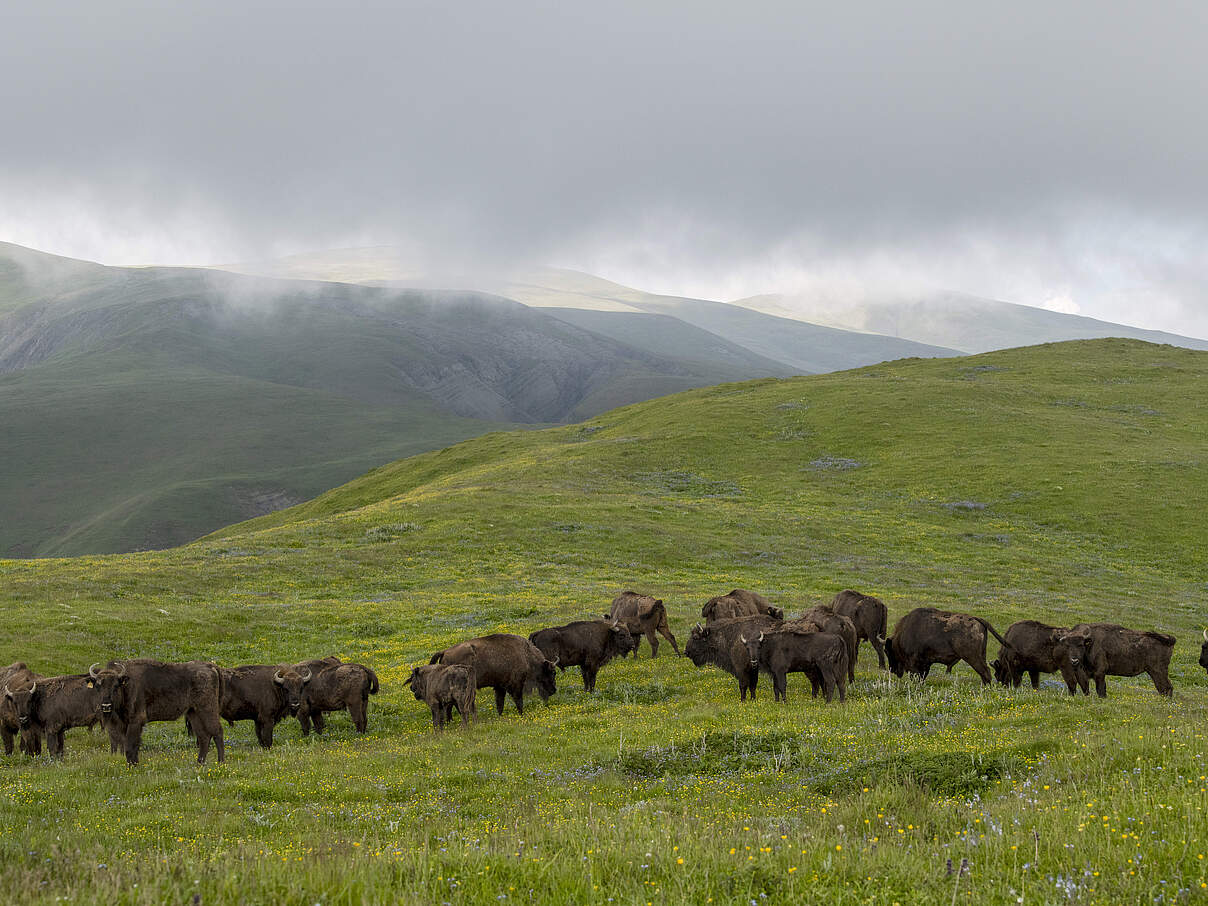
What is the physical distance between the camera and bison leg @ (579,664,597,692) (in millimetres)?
21250

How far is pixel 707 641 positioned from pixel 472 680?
22.6ft

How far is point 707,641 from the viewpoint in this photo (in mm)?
22172

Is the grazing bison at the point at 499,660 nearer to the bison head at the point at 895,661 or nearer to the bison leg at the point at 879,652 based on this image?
the bison head at the point at 895,661

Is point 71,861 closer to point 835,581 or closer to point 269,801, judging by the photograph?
point 269,801

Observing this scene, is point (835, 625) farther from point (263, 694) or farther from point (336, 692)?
point (263, 694)

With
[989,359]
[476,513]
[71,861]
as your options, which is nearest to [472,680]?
[71,861]

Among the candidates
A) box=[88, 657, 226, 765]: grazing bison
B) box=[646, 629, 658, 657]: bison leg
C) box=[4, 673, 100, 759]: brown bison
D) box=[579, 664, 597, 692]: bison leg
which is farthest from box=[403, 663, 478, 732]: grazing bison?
box=[646, 629, 658, 657]: bison leg

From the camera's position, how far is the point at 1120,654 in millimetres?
18688

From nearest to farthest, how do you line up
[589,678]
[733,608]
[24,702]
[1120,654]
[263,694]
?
1. [24,702]
2. [263,694]
3. [1120,654]
4. [589,678]
5. [733,608]

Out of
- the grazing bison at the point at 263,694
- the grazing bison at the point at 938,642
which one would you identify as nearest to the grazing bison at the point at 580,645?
the grazing bison at the point at 263,694

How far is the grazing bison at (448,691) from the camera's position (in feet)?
57.8

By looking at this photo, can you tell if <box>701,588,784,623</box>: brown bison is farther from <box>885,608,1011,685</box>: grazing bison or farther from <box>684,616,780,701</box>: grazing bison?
<box>885,608,1011,685</box>: grazing bison

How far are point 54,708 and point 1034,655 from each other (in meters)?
20.9

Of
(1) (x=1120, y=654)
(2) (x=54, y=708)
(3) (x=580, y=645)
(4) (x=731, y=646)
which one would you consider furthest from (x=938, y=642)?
(2) (x=54, y=708)
